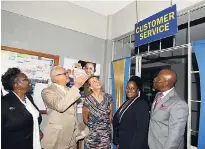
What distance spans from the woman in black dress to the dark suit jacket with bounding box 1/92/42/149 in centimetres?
106

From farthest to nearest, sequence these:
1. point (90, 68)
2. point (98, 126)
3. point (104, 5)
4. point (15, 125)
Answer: point (90, 68)
point (104, 5)
point (98, 126)
point (15, 125)

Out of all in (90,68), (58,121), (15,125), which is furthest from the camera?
(90,68)

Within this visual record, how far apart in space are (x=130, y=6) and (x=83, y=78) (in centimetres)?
206

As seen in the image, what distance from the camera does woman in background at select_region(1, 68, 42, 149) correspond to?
172cm

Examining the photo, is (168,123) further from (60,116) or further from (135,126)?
(60,116)

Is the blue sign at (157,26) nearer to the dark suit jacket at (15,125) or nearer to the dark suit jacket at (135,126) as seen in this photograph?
the dark suit jacket at (135,126)

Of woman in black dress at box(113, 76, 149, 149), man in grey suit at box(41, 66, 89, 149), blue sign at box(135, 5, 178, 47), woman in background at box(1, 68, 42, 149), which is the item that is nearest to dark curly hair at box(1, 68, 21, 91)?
woman in background at box(1, 68, 42, 149)

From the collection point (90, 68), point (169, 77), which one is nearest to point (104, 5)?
point (90, 68)

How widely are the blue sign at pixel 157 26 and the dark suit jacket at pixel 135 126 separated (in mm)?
1025

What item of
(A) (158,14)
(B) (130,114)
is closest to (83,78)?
(B) (130,114)

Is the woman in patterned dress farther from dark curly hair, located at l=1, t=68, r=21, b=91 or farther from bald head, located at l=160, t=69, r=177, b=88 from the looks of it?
dark curly hair, located at l=1, t=68, r=21, b=91

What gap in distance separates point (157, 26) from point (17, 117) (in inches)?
86.7

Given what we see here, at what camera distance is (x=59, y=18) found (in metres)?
3.24

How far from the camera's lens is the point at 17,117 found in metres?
1.77
